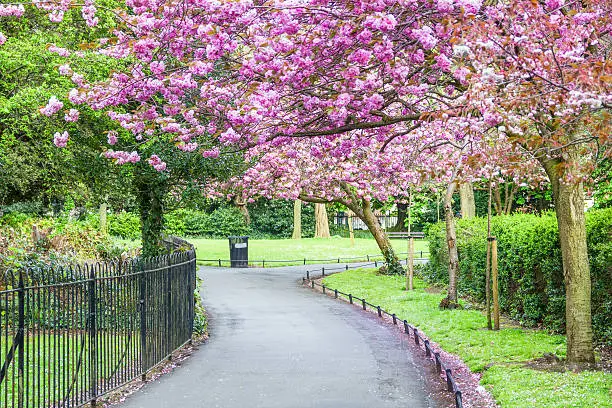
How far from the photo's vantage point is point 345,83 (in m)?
9.38

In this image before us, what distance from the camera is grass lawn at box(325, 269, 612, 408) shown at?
8195 mm

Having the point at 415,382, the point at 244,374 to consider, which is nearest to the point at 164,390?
the point at 244,374

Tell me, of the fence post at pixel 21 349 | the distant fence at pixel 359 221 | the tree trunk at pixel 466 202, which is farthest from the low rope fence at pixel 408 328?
the distant fence at pixel 359 221

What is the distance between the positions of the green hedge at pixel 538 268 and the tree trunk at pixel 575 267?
763 millimetres

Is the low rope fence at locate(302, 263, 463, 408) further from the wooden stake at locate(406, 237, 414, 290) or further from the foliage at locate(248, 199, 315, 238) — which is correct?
the foliage at locate(248, 199, 315, 238)

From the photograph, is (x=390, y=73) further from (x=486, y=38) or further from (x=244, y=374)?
(x=244, y=374)

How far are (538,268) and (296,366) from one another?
5.42 m

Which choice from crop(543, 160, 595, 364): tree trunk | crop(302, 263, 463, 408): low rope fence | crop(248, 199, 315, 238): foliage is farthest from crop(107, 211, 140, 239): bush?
crop(543, 160, 595, 364): tree trunk

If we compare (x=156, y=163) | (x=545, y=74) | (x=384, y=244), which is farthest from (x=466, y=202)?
(x=545, y=74)

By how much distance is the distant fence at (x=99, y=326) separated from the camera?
7883 mm

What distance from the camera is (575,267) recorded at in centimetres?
995

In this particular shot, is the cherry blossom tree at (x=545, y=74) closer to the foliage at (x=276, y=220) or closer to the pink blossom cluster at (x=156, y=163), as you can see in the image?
the pink blossom cluster at (x=156, y=163)

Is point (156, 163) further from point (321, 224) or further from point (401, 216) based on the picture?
point (401, 216)

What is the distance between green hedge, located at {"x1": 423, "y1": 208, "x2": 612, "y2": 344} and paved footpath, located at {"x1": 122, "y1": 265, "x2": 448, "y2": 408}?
2.69 m
